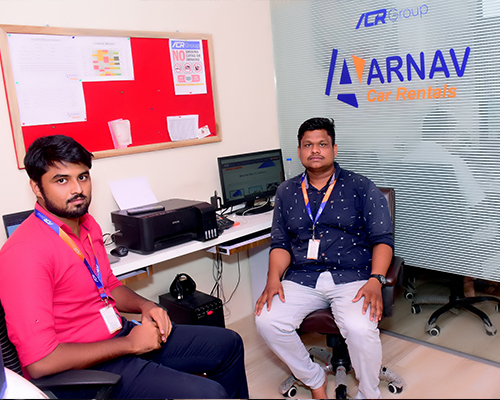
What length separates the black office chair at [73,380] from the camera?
1391 millimetres

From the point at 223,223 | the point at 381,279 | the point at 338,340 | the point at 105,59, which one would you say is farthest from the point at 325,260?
the point at 105,59

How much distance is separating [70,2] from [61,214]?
1.38 metres

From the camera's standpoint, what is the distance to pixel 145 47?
280 cm

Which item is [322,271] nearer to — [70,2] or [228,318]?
[228,318]

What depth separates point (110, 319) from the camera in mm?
1798

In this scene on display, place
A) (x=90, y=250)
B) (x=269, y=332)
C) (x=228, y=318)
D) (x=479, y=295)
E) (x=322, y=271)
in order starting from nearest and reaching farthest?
(x=90, y=250) < (x=269, y=332) < (x=322, y=271) < (x=479, y=295) < (x=228, y=318)

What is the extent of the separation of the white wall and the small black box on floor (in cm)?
25

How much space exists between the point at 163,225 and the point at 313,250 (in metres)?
0.80

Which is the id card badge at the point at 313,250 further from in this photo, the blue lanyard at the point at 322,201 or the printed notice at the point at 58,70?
the printed notice at the point at 58,70

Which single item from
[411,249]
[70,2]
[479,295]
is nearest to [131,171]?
[70,2]

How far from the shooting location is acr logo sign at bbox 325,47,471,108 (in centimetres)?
250

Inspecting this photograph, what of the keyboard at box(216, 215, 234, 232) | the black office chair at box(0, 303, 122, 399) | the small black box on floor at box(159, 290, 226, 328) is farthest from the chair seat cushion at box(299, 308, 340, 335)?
the black office chair at box(0, 303, 122, 399)

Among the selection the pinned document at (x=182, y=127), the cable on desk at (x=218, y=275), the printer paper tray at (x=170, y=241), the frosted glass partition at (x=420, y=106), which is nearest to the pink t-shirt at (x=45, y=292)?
the printer paper tray at (x=170, y=241)

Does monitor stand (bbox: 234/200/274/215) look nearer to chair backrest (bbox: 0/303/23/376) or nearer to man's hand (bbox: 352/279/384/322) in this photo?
man's hand (bbox: 352/279/384/322)
